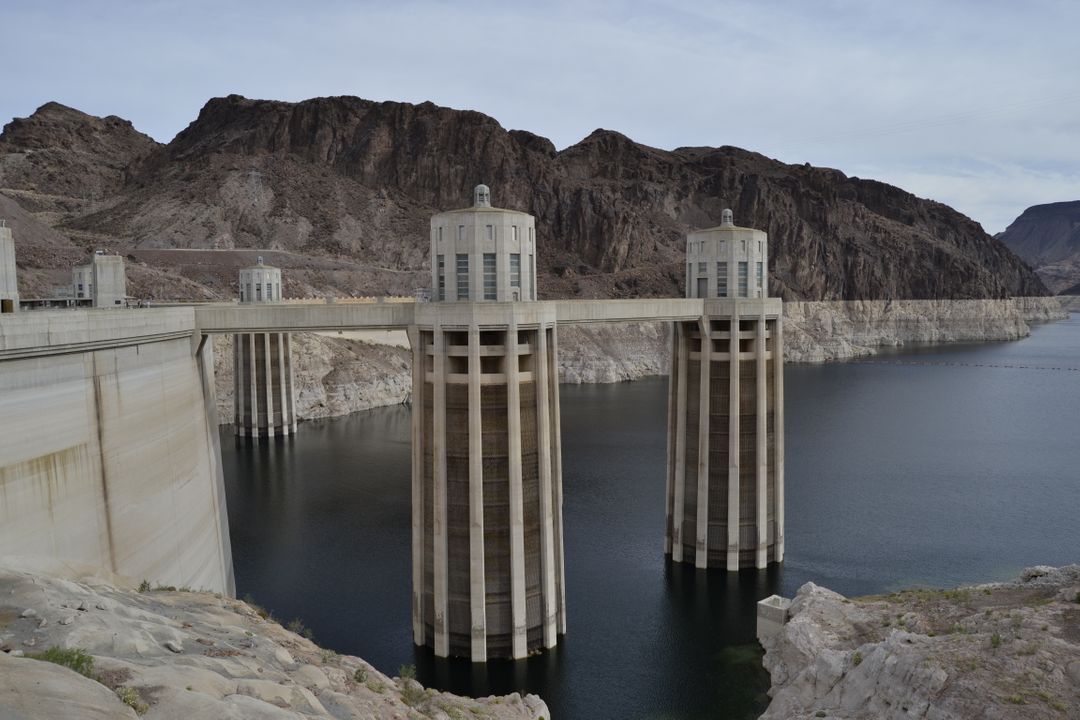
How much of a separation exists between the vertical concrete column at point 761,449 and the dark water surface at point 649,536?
4.92 feet

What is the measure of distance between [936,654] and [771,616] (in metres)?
10.1

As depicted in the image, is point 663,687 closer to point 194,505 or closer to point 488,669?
point 488,669

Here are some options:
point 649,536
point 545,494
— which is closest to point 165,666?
point 545,494

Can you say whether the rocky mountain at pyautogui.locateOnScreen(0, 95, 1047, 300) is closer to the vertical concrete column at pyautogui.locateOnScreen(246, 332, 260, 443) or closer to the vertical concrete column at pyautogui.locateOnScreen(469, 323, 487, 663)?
the vertical concrete column at pyautogui.locateOnScreen(246, 332, 260, 443)

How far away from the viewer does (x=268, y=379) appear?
78.9 metres

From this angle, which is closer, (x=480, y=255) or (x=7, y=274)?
(x=7, y=274)

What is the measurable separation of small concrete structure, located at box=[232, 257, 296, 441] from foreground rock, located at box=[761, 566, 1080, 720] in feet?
196

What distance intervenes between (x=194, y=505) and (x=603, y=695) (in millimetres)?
15004

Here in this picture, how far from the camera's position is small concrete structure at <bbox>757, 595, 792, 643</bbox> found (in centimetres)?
2983

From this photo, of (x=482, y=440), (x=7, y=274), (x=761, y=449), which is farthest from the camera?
(x=761, y=449)

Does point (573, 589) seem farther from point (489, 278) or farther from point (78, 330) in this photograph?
point (78, 330)

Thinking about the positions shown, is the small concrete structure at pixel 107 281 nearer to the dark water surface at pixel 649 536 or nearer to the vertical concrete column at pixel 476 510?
the dark water surface at pixel 649 536

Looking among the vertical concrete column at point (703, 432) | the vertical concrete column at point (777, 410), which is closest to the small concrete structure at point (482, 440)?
the vertical concrete column at point (703, 432)

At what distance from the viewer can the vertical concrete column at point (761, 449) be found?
36469 mm
